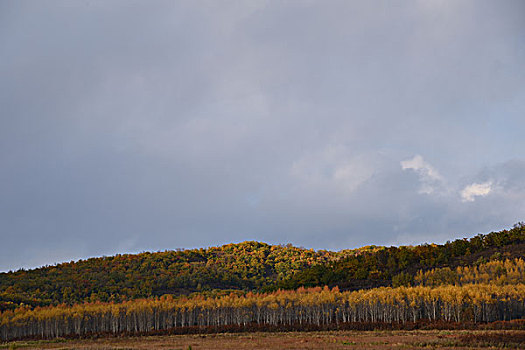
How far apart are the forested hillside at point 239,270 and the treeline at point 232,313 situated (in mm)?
14229

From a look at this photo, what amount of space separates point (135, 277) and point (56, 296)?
17.9 meters

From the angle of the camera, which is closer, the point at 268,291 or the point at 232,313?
the point at 232,313

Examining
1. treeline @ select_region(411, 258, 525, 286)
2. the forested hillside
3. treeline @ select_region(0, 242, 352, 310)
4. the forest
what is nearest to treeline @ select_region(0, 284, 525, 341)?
the forest

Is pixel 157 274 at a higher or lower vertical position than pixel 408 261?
lower

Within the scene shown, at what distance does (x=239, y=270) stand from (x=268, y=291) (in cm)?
3360

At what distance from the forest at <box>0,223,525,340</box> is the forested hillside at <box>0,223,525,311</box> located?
263 mm

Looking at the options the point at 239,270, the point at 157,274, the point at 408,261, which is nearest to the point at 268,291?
the point at 408,261

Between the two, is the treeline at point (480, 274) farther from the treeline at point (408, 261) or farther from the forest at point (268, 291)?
the treeline at point (408, 261)

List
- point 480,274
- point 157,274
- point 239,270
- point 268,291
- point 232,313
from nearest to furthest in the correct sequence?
point 232,313 < point 480,274 < point 268,291 < point 157,274 < point 239,270

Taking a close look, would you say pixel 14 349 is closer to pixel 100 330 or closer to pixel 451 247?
pixel 100 330

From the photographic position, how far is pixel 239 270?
379ft

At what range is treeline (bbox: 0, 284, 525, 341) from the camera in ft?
182

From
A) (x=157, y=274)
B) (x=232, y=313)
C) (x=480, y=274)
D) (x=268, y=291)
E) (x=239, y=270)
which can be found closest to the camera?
(x=232, y=313)

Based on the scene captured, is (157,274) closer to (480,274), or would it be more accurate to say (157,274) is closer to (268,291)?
(268,291)
